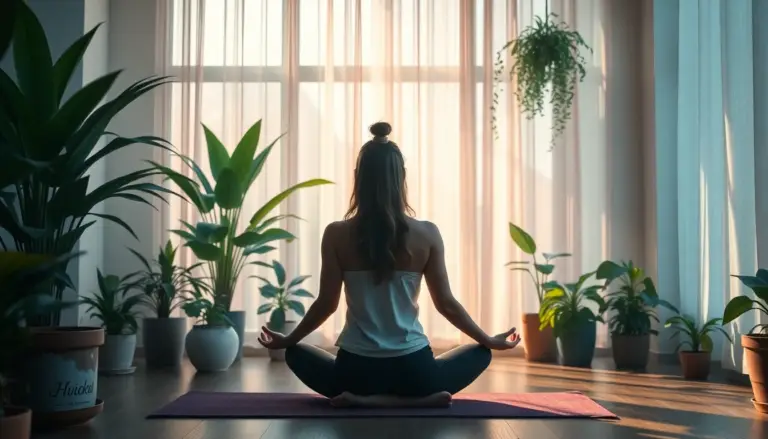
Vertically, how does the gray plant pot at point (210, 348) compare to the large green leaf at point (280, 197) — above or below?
below

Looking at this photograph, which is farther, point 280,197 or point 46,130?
point 280,197

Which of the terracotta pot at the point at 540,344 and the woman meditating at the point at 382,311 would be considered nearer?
the woman meditating at the point at 382,311

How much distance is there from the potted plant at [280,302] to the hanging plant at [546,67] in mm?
1547

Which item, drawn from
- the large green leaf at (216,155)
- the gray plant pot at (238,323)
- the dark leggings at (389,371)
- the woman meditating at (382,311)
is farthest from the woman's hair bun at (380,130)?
the gray plant pot at (238,323)

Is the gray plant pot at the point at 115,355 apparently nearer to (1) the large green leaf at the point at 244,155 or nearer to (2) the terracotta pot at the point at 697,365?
(1) the large green leaf at the point at 244,155

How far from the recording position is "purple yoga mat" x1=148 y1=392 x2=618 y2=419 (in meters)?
2.73

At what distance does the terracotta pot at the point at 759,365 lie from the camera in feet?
9.47

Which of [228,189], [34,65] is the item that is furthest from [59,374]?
[228,189]

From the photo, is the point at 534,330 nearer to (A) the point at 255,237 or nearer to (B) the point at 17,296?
(A) the point at 255,237

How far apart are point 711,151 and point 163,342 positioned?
3.06m

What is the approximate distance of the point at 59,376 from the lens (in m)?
2.47

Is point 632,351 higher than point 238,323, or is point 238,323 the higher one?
point 238,323

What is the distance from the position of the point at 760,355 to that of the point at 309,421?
1.58 m

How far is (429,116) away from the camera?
512 cm
